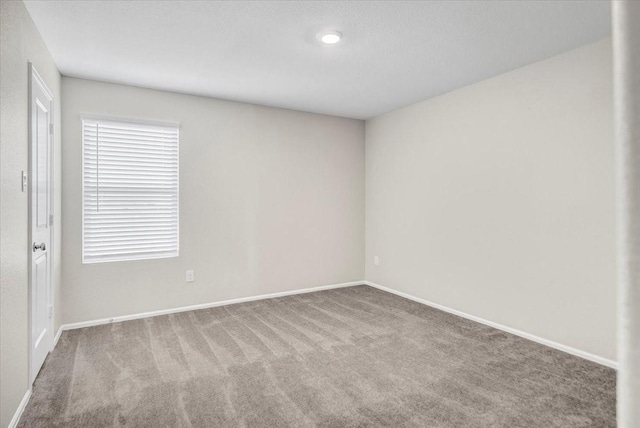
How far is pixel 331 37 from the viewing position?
2.74m

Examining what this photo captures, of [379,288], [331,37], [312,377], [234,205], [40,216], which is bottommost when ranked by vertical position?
[312,377]

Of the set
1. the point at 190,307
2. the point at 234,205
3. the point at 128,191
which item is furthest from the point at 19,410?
the point at 234,205

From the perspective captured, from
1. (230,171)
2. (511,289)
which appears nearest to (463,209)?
(511,289)

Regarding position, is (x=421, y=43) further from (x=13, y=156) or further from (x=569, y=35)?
(x=13, y=156)

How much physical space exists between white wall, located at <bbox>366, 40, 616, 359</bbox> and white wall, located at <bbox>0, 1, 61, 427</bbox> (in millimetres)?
3720

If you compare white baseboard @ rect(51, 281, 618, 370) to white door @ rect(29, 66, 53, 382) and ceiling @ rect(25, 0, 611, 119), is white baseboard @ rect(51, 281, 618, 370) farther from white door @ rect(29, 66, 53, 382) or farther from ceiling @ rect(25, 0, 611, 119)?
ceiling @ rect(25, 0, 611, 119)

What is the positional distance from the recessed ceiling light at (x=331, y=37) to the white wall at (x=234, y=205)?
191 cm

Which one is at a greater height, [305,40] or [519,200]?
[305,40]

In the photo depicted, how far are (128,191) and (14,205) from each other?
1.71m

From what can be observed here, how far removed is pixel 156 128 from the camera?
3.93 m

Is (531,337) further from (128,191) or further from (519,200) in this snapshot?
(128,191)

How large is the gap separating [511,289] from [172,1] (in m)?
3.58

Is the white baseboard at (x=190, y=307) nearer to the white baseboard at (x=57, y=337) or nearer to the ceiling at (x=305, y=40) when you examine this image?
the white baseboard at (x=57, y=337)

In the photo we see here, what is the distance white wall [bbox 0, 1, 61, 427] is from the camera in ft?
6.30
